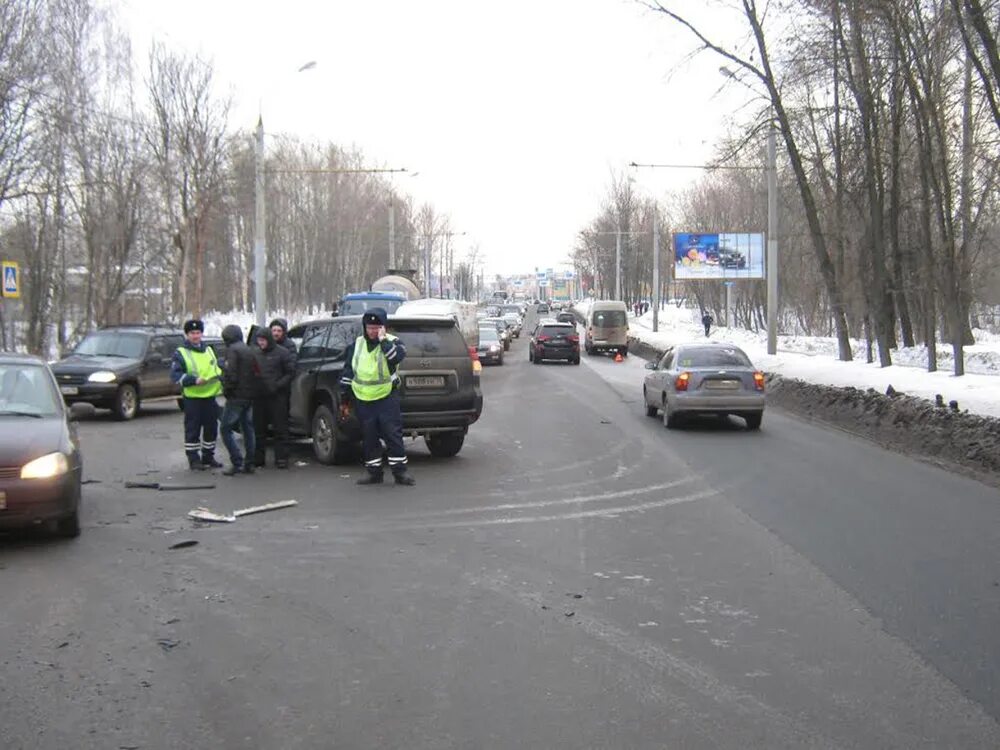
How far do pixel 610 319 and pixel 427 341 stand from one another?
119 feet

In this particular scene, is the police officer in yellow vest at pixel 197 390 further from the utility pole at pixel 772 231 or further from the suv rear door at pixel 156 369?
the utility pole at pixel 772 231

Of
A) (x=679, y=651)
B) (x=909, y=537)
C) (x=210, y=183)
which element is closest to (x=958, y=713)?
(x=679, y=651)

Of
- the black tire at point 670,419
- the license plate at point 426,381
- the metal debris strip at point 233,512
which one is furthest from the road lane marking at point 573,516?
the black tire at point 670,419

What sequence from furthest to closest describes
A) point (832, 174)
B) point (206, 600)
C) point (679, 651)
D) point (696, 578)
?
1. point (832, 174)
2. point (696, 578)
3. point (206, 600)
4. point (679, 651)

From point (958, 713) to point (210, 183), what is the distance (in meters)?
41.5

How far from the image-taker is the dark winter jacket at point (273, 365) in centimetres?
1164

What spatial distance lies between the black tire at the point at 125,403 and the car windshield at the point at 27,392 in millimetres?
9487

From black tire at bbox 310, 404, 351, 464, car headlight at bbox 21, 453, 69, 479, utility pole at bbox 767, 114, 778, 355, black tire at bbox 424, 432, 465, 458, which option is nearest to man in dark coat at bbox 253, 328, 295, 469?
black tire at bbox 310, 404, 351, 464

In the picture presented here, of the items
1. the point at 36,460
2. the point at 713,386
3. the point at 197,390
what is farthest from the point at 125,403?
the point at 36,460

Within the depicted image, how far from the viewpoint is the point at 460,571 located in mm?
7035

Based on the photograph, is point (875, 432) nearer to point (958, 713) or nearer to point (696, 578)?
point (696, 578)

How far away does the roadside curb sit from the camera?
13.0 meters

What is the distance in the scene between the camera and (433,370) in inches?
490

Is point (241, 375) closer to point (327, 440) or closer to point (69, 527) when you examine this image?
point (327, 440)
